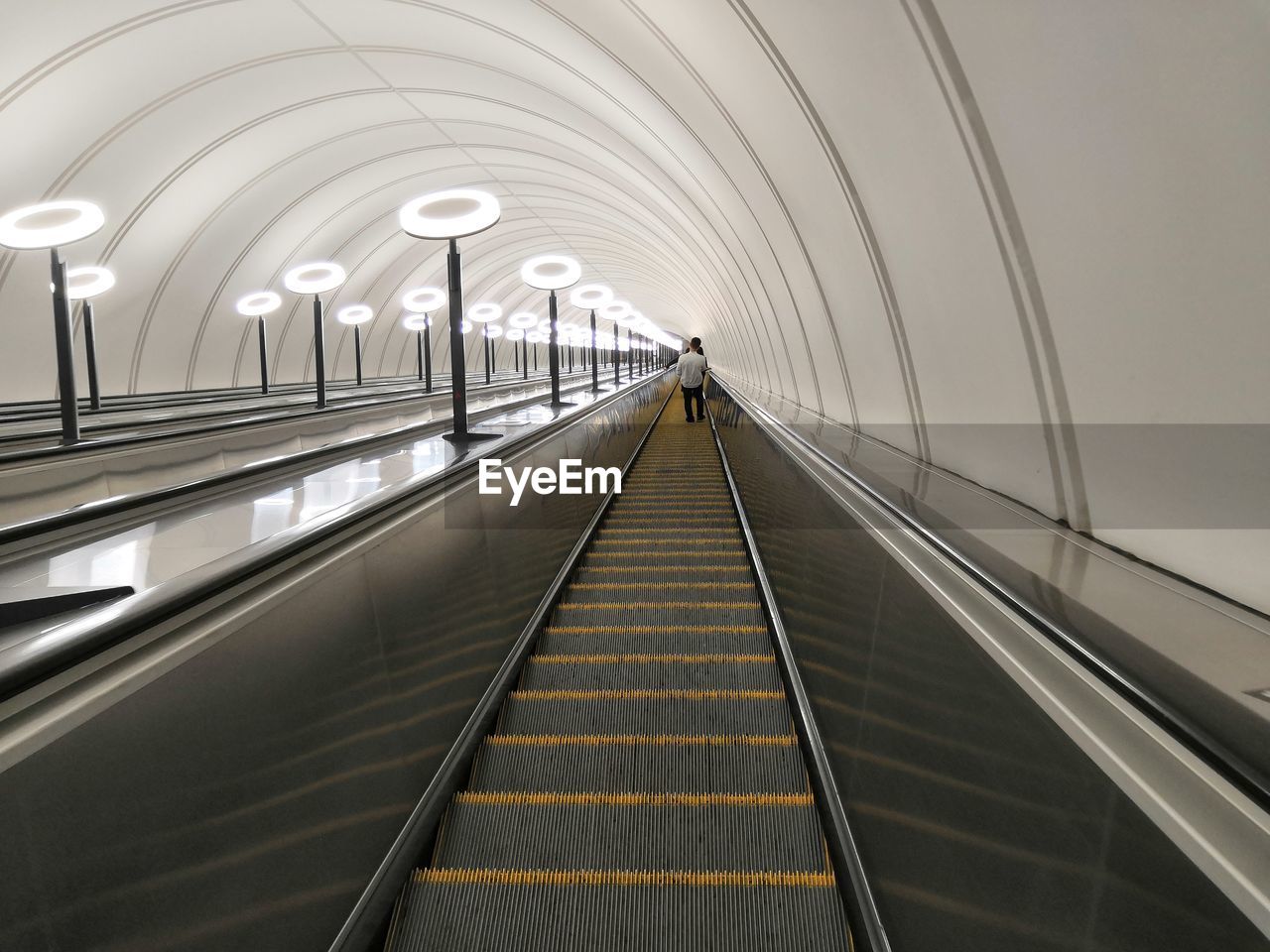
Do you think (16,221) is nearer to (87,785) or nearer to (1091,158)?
(87,785)

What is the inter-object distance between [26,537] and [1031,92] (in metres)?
4.62

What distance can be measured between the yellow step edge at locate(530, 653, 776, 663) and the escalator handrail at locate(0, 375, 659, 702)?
5.19ft

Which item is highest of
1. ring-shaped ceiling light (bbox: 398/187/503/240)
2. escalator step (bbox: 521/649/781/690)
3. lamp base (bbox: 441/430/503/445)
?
ring-shaped ceiling light (bbox: 398/187/503/240)

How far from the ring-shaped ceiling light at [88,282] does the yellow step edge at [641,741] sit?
9124 mm

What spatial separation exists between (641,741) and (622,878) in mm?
970

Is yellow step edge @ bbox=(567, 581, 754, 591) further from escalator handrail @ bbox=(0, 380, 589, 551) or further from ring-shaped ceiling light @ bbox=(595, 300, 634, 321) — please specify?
ring-shaped ceiling light @ bbox=(595, 300, 634, 321)

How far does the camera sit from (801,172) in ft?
19.9

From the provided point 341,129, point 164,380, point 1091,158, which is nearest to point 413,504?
point 1091,158

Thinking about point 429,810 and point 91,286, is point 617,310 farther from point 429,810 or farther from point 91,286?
point 429,810

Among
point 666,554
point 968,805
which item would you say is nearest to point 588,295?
point 666,554

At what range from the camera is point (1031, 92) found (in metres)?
2.74

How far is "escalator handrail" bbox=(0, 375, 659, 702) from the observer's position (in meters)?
1.21

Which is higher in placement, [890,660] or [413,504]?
[413,504]

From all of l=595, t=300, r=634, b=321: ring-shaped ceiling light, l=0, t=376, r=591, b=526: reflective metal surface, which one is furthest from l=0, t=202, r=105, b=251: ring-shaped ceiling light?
l=595, t=300, r=634, b=321: ring-shaped ceiling light
